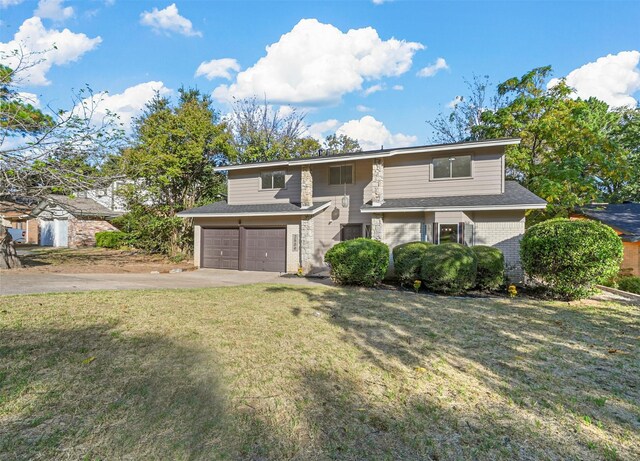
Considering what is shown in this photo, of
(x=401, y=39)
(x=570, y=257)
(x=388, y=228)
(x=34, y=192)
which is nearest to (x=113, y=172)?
(x=34, y=192)

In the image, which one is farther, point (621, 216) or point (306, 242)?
point (621, 216)

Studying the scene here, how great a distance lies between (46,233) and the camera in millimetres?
28016

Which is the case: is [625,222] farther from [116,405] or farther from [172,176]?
[172,176]

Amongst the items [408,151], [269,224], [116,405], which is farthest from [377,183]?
[116,405]

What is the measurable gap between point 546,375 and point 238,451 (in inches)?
152

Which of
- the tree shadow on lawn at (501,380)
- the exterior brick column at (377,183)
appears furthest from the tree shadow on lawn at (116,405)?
the exterior brick column at (377,183)

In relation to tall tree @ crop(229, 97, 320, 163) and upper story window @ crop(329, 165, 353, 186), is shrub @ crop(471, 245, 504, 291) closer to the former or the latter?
upper story window @ crop(329, 165, 353, 186)

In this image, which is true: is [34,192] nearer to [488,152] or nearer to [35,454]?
[35,454]

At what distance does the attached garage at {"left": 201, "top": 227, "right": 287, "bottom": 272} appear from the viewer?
1538cm

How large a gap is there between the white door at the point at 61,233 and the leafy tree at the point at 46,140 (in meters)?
18.8

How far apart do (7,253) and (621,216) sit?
26.9m

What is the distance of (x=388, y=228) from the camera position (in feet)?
45.9

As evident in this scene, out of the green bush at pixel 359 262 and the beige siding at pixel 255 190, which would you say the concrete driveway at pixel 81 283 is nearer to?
the green bush at pixel 359 262

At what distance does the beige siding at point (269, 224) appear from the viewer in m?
15.0
